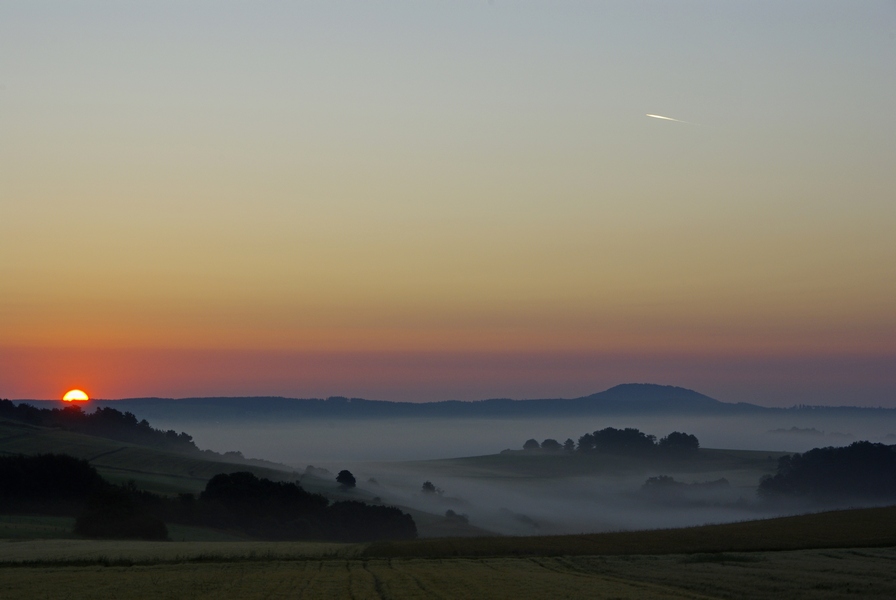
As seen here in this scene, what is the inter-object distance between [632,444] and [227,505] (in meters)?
116

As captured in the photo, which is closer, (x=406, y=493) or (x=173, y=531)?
(x=173, y=531)

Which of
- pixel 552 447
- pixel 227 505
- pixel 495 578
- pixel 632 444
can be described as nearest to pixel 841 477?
pixel 632 444

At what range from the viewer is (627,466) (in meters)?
162

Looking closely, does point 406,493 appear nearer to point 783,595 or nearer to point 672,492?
point 672,492

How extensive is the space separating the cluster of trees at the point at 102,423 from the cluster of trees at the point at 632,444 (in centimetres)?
8204

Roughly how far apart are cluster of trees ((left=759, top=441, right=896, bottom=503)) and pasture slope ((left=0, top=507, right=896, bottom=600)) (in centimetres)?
7546

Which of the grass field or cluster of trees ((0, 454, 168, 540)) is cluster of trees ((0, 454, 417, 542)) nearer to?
cluster of trees ((0, 454, 168, 540))

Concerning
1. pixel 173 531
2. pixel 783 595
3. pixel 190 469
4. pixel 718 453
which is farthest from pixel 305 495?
pixel 718 453

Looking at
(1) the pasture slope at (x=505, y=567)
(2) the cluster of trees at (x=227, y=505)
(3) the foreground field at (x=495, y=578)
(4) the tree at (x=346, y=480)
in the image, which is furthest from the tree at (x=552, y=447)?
(3) the foreground field at (x=495, y=578)

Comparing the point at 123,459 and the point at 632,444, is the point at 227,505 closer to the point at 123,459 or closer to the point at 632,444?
the point at 123,459

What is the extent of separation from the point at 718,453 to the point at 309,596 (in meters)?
158

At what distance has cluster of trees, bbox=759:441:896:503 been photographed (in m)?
118

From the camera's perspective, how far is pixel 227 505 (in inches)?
3076

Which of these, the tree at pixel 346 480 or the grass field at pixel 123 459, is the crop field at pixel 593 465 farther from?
the grass field at pixel 123 459
